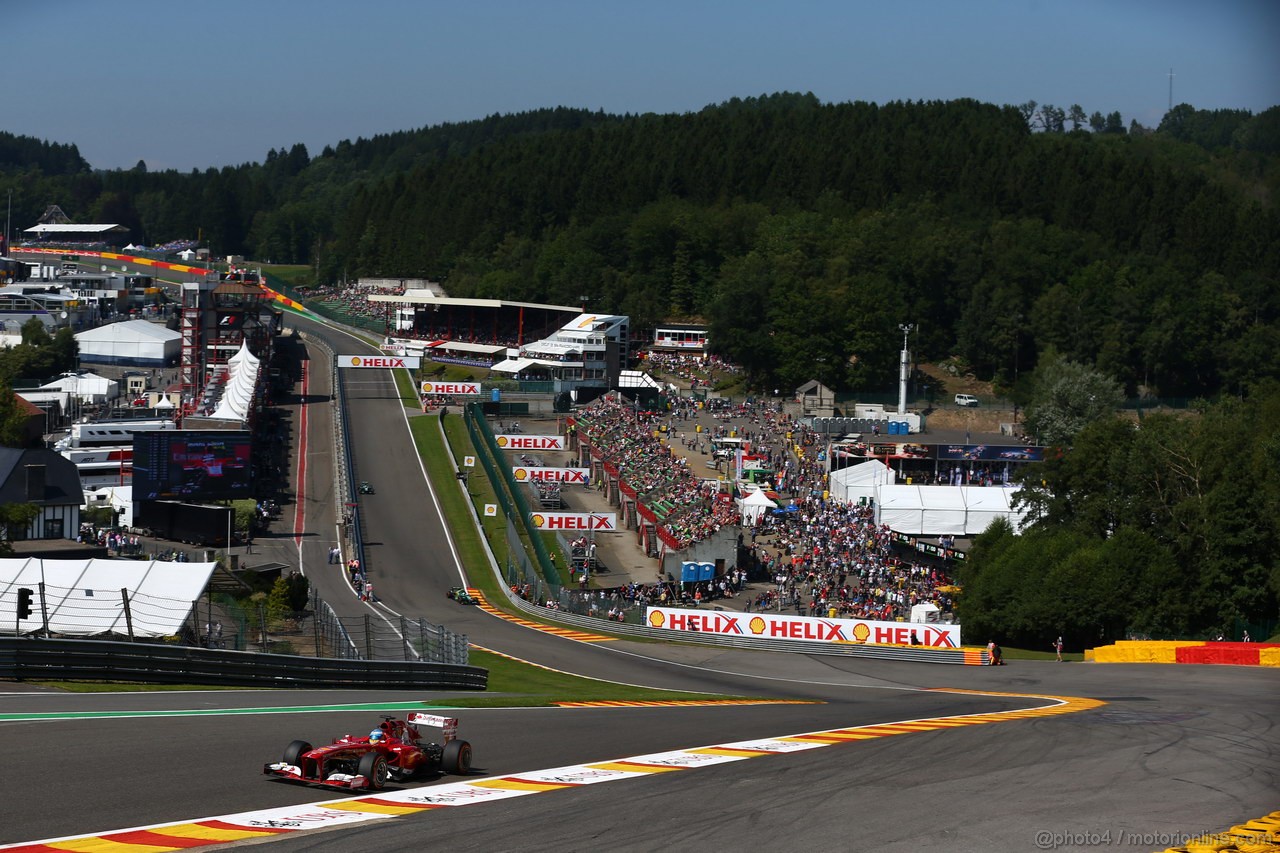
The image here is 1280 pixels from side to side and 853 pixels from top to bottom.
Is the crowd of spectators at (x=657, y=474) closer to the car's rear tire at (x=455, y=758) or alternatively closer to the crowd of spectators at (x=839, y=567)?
the crowd of spectators at (x=839, y=567)

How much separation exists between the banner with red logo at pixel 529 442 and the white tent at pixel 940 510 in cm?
2415

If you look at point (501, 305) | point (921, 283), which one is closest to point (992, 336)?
point (921, 283)

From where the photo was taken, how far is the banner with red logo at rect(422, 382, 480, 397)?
3792 inches

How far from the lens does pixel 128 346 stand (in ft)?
419

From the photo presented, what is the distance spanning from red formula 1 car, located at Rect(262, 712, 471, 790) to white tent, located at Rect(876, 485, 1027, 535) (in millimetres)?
49300

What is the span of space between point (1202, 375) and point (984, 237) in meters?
25.3

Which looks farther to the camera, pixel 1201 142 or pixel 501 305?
pixel 1201 142

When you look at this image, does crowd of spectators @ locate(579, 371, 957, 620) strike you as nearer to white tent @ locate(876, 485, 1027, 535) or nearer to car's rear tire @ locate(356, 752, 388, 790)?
white tent @ locate(876, 485, 1027, 535)

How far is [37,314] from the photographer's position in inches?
5556

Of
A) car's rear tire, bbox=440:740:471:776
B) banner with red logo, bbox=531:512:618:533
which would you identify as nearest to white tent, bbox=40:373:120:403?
banner with red logo, bbox=531:512:618:533

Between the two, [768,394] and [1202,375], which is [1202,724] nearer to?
[768,394]

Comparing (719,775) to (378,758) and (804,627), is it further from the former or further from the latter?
(804,627)

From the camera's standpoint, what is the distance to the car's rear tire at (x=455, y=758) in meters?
16.3

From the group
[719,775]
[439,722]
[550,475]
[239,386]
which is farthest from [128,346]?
[719,775]
